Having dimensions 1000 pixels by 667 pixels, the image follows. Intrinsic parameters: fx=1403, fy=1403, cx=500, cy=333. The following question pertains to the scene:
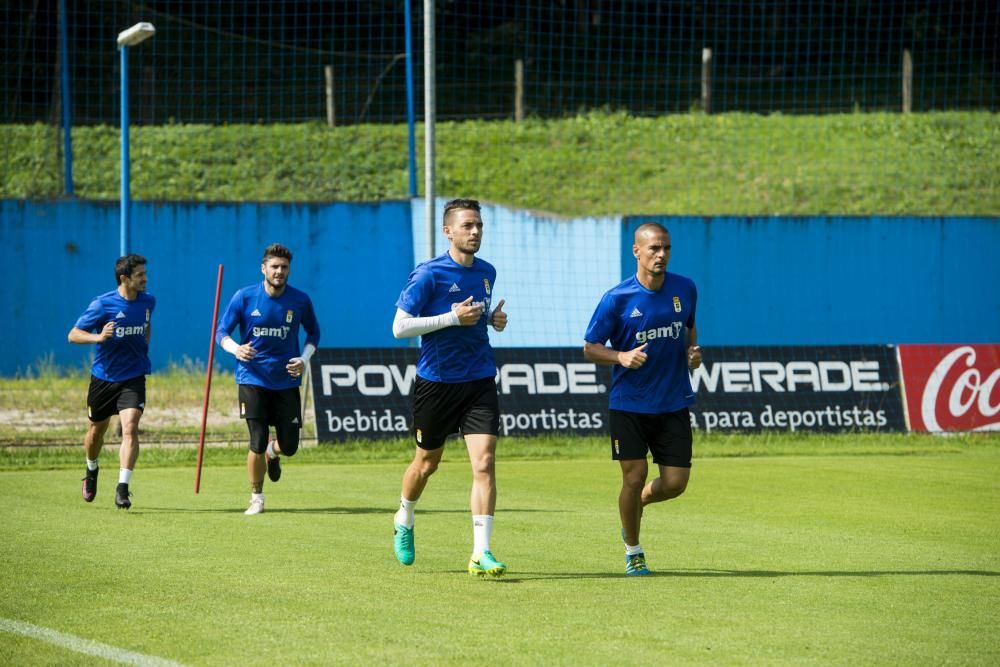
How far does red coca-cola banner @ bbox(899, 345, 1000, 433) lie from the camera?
1889 cm

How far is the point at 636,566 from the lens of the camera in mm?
8703

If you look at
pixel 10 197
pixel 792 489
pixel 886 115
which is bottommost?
pixel 792 489

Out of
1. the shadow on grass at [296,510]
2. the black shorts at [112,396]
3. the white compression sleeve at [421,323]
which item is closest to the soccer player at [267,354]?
the shadow on grass at [296,510]

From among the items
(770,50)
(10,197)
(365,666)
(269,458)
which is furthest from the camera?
(770,50)

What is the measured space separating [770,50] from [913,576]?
31.4 meters

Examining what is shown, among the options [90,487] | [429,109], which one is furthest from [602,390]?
[90,487]

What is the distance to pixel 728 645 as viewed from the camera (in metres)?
6.59

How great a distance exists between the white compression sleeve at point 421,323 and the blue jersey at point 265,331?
350 centimetres

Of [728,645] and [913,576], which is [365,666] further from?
[913,576]

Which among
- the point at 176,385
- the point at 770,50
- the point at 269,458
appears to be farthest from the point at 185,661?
the point at 770,50

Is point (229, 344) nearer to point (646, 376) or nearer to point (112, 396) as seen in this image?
point (112, 396)

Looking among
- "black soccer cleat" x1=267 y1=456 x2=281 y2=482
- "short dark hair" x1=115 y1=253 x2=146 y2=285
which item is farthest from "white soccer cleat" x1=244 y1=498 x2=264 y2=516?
"short dark hair" x1=115 y1=253 x2=146 y2=285

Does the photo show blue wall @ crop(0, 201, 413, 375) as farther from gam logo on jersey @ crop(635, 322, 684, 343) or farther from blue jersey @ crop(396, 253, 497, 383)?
gam logo on jersey @ crop(635, 322, 684, 343)

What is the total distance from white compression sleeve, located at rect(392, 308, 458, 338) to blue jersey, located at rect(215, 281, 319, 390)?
3.50 m
